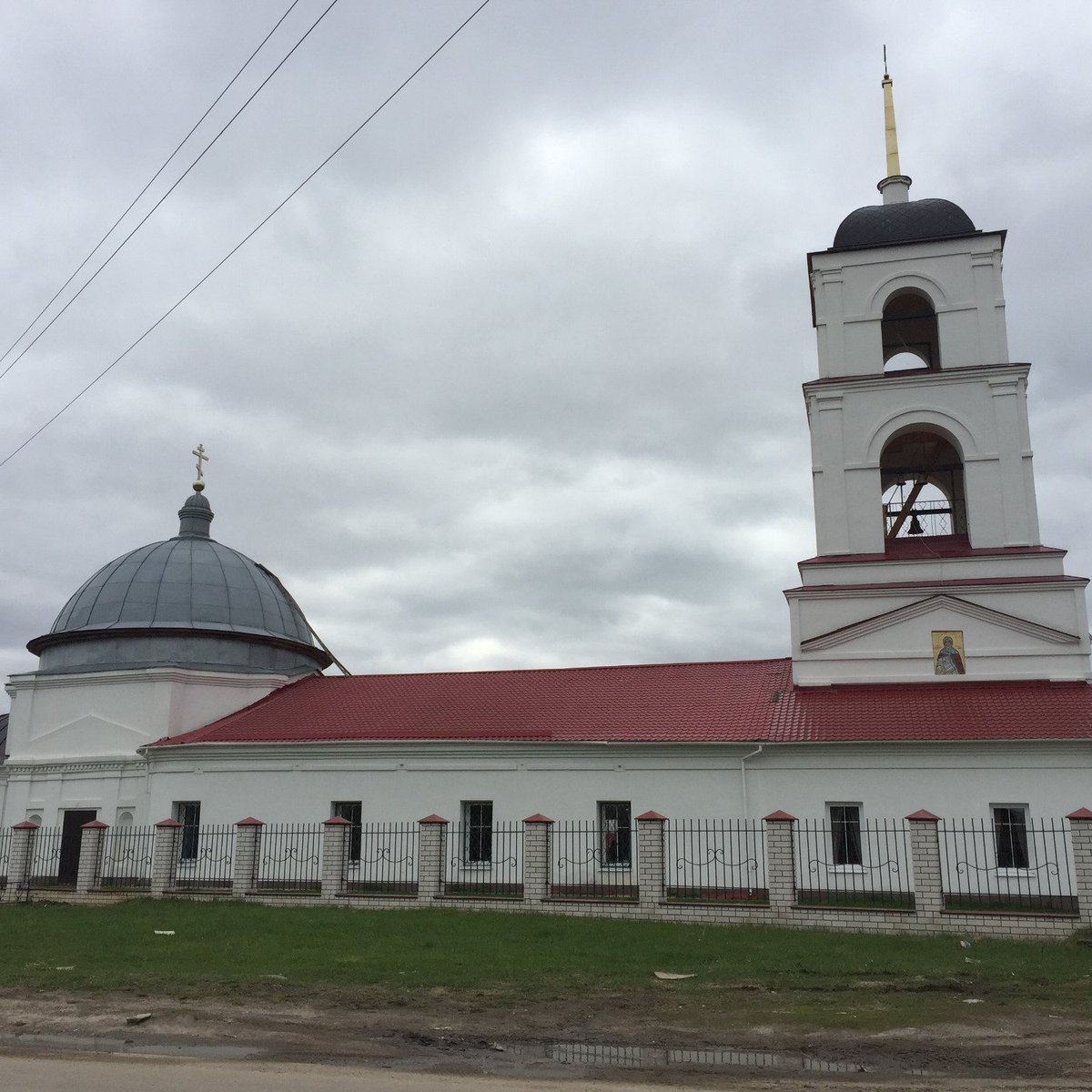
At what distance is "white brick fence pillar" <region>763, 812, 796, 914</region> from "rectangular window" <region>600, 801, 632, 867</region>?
4358 millimetres

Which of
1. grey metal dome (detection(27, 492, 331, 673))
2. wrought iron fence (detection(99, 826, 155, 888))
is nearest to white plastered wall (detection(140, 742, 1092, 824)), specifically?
wrought iron fence (detection(99, 826, 155, 888))

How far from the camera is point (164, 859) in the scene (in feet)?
70.9

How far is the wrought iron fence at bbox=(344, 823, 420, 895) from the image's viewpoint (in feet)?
70.7

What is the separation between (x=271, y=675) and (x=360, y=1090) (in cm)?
2144

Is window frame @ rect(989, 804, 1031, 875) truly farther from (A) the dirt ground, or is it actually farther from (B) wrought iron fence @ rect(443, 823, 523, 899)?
(A) the dirt ground

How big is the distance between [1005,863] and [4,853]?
22161 millimetres

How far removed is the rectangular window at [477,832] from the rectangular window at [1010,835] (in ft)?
32.1

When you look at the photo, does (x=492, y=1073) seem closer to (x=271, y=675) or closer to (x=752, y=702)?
(x=752, y=702)

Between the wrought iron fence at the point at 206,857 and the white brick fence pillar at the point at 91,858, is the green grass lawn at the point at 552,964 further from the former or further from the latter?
the wrought iron fence at the point at 206,857

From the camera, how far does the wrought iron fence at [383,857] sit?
21562 mm

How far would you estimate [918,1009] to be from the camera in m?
10.3

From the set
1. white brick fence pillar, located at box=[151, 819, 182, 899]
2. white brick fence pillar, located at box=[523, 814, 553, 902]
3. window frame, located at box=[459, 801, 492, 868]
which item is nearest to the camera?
white brick fence pillar, located at box=[523, 814, 553, 902]

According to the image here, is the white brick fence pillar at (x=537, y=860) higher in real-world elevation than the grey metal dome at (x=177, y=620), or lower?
lower

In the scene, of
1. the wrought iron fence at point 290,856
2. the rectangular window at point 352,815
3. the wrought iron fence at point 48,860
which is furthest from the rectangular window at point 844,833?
the wrought iron fence at point 48,860
